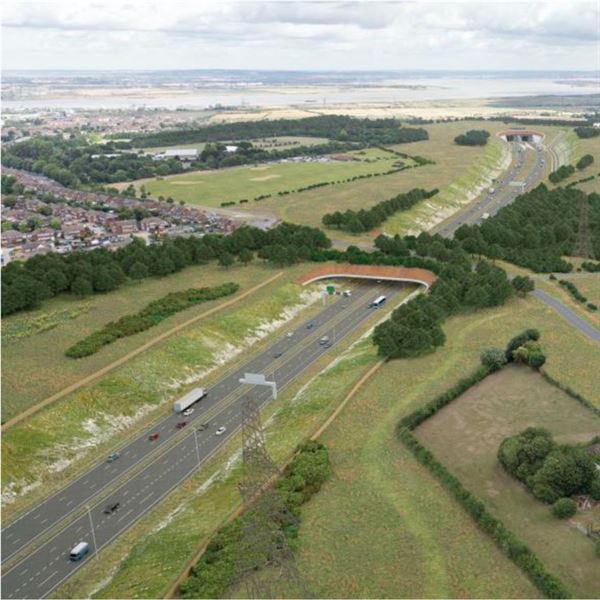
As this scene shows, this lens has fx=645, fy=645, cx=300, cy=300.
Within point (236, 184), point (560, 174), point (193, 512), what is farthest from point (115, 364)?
point (560, 174)

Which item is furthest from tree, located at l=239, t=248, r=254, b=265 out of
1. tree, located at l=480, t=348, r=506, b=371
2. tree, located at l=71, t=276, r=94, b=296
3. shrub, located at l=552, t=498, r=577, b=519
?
shrub, located at l=552, t=498, r=577, b=519

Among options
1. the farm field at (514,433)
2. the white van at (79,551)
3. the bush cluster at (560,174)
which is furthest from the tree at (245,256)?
the bush cluster at (560,174)

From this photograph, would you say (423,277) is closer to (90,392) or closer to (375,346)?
(375,346)

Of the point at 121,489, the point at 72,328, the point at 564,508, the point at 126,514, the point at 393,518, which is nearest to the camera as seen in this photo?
the point at 564,508

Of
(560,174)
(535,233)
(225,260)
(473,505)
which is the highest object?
(560,174)

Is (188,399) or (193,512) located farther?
(188,399)

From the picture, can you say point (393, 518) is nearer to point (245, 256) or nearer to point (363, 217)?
point (245, 256)

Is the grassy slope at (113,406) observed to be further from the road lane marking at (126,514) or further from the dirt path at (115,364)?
the road lane marking at (126,514)
